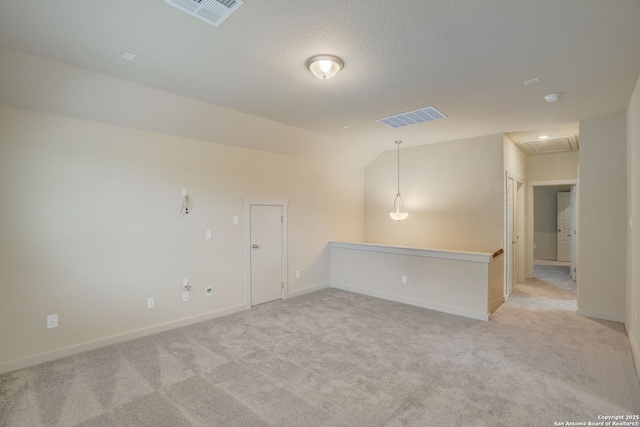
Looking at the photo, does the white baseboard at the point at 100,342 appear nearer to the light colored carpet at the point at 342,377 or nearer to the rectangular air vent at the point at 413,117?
the light colored carpet at the point at 342,377

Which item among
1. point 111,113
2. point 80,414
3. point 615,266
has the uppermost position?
point 111,113

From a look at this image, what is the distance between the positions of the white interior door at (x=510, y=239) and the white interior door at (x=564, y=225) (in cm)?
440

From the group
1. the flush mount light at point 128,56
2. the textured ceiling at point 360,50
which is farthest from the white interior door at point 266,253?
the flush mount light at point 128,56

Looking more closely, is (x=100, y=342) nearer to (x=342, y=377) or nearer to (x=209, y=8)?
(x=342, y=377)

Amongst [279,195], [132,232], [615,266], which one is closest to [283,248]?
[279,195]

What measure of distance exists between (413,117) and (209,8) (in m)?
2.96

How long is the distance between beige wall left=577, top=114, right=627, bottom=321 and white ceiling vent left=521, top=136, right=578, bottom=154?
117 cm

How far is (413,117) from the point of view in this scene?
415cm

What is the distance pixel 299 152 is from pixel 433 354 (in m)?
3.69

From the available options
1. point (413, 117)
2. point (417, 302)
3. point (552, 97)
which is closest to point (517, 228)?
point (417, 302)

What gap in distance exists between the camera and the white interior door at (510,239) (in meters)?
5.34

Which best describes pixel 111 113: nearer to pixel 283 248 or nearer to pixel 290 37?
pixel 290 37

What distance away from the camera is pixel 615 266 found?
4113 millimetres

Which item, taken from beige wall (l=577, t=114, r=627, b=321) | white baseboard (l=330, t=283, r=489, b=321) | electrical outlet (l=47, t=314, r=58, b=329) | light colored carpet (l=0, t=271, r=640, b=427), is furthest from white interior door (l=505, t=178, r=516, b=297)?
electrical outlet (l=47, t=314, r=58, b=329)
